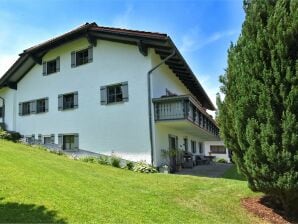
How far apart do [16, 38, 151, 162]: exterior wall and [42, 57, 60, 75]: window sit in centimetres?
32

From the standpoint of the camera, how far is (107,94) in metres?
20.7

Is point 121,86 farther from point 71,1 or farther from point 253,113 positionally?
point 253,113

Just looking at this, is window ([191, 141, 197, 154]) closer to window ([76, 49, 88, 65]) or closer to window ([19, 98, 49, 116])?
window ([76, 49, 88, 65])

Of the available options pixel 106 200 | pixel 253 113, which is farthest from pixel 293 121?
pixel 106 200

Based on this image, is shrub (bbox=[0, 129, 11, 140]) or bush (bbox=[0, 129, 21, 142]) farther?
bush (bbox=[0, 129, 21, 142])

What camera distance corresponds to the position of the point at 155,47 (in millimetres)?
18828

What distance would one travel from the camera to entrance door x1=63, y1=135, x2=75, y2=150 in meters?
22.4

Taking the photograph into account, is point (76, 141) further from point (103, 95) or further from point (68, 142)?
point (103, 95)

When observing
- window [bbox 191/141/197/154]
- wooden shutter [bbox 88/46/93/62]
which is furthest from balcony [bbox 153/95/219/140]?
window [bbox 191/141/197/154]

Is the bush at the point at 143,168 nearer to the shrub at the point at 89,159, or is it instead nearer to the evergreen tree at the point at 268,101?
the shrub at the point at 89,159

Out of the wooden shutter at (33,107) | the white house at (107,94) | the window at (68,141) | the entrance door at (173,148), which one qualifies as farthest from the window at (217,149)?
the window at (68,141)

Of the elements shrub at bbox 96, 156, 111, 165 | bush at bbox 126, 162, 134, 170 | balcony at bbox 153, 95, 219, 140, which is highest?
balcony at bbox 153, 95, 219, 140

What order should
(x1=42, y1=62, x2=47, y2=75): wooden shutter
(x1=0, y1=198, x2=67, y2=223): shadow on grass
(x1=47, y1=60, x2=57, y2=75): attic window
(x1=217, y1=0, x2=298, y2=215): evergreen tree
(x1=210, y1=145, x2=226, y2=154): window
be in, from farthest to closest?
(x1=210, y1=145, x2=226, y2=154): window → (x1=42, y1=62, x2=47, y2=75): wooden shutter → (x1=47, y1=60, x2=57, y2=75): attic window → (x1=217, y1=0, x2=298, y2=215): evergreen tree → (x1=0, y1=198, x2=67, y2=223): shadow on grass

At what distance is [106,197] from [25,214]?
2817mm
